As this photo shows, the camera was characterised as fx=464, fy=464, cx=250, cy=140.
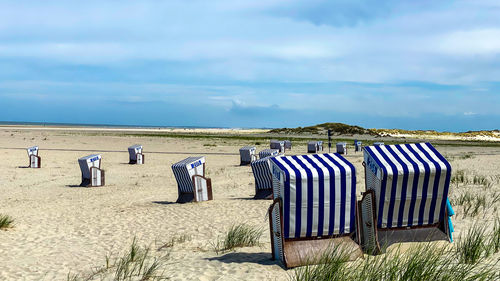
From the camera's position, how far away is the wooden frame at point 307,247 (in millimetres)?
5871

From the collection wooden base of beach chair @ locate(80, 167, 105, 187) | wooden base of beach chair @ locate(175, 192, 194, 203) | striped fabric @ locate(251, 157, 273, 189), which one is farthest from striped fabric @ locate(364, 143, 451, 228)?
wooden base of beach chair @ locate(80, 167, 105, 187)

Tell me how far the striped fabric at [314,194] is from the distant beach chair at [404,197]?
0.34m

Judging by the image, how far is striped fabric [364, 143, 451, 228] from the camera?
609 centimetres

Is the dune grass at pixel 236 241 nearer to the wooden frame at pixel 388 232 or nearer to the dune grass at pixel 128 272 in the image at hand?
the dune grass at pixel 128 272

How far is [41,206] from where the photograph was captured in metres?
12.2

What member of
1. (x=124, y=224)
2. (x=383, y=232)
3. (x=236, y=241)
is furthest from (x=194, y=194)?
(x=383, y=232)

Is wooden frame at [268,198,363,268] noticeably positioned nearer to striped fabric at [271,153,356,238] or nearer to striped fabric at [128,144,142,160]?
striped fabric at [271,153,356,238]

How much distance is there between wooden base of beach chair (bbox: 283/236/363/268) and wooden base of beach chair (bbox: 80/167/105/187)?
11.8 m

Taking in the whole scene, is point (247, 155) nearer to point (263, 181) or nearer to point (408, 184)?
point (263, 181)

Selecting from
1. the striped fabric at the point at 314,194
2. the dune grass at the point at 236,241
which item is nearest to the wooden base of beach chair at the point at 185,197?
the dune grass at the point at 236,241

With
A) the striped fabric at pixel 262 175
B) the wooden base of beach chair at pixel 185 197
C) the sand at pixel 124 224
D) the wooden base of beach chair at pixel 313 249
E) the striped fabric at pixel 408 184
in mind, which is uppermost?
the striped fabric at pixel 408 184

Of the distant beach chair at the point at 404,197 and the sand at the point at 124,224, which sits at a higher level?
the distant beach chair at the point at 404,197

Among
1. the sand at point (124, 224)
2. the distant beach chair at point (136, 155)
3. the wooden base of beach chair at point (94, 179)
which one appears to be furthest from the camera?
the distant beach chair at point (136, 155)

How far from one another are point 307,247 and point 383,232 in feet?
3.82
